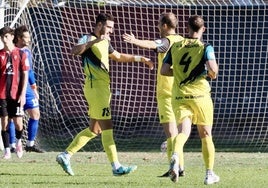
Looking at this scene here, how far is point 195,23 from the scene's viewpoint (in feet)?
→ 35.6

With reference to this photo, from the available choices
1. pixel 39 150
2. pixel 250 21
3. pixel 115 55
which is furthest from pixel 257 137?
pixel 115 55

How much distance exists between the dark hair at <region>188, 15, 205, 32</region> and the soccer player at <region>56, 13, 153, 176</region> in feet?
3.62

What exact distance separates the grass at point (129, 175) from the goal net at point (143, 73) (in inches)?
140

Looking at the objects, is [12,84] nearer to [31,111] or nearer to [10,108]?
[10,108]

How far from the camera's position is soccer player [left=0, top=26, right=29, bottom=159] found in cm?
1509

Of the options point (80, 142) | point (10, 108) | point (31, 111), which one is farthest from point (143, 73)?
point (80, 142)

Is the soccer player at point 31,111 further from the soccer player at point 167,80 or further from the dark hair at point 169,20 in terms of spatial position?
the dark hair at point 169,20

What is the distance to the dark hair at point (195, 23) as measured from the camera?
10.8 meters

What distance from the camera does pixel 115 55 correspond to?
40.6 ft

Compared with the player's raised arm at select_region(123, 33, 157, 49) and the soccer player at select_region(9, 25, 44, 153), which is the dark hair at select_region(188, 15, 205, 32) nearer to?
the player's raised arm at select_region(123, 33, 157, 49)

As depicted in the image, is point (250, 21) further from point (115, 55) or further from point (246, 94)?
point (115, 55)

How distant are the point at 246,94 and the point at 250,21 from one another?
1.66 m

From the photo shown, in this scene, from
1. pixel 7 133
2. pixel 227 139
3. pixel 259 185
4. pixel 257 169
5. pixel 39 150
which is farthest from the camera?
pixel 227 139

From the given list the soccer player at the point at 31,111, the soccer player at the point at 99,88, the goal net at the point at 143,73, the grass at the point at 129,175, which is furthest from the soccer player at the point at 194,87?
the goal net at the point at 143,73
